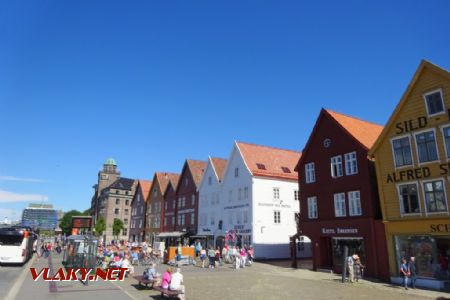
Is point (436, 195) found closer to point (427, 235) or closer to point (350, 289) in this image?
point (427, 235)

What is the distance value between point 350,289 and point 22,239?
79.8 feet

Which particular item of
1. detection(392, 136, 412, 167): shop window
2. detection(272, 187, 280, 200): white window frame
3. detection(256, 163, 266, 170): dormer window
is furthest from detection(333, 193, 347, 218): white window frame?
detection(256, 163, 266, 170): dormer window

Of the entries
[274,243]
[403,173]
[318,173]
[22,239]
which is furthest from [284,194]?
[22,239]

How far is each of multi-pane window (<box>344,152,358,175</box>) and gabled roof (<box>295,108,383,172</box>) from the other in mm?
1290

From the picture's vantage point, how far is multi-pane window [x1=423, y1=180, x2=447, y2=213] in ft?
70.4

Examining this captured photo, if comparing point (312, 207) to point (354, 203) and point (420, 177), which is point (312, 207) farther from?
point (420, 177)

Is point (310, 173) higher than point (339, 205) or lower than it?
higher

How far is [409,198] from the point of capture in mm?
23297

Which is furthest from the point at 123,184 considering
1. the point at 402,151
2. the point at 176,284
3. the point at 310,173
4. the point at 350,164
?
the point at 176,284

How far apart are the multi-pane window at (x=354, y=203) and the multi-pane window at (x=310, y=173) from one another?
4.44 meters

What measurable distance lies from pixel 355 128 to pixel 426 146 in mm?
8100

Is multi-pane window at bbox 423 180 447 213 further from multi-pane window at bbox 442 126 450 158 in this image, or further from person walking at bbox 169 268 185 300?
person walking at bbox 169 268 185 300

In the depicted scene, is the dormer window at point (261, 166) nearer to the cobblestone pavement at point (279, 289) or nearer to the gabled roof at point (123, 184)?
the cobblestone pavement at point (279, 289)

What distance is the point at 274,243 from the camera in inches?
1578
